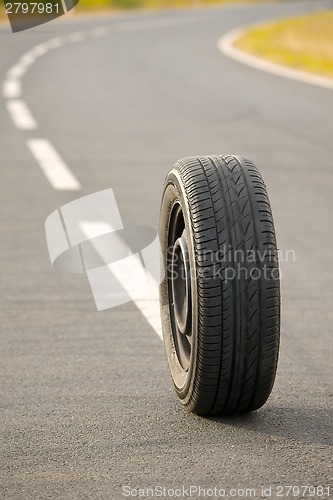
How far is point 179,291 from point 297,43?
77.5 ft

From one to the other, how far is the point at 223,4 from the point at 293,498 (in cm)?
5068

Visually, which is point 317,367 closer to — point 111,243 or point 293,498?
point 293,498

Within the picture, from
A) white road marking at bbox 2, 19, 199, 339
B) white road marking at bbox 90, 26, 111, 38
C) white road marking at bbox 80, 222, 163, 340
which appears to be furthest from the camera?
white road marking at bbox 90, 26, 111, 38

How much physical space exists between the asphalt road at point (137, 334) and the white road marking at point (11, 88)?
3.96ft

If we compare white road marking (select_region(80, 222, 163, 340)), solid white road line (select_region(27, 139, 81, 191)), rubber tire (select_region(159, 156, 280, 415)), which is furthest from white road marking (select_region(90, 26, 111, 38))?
rubber tire (select_region(159, 156, 280, 415))

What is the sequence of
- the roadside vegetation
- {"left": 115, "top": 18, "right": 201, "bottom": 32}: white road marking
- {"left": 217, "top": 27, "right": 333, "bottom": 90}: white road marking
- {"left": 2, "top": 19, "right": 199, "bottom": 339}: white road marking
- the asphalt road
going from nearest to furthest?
1. the asphalt road
2. {"left": 2, "top": 19, "right": 199, "bottom": 339}: white road marking
3. {"left": 217, "top": 27, "right": 333, "bottom": 90}: white road marking
4. {"left": 115, "top": 18, "right": 201, "bottom": 32}: white road marking
5. the roadside vegetation

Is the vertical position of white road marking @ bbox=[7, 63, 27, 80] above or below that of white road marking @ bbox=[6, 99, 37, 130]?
below

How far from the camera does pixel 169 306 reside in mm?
4543

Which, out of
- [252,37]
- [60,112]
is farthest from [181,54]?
[60,112]

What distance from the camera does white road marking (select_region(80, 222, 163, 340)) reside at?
5359 mm

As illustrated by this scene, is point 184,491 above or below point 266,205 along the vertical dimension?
below

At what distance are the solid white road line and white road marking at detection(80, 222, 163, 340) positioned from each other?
235 centimetres

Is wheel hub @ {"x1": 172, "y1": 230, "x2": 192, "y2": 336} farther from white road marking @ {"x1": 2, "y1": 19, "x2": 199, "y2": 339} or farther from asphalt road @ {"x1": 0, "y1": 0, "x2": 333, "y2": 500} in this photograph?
white road marking @ {"x1": 2, "y1": 19, "x2": 199, "y2": 339}

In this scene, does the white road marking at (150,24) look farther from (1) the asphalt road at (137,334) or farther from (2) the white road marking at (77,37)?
(1) the asphalt road at (137,334)
